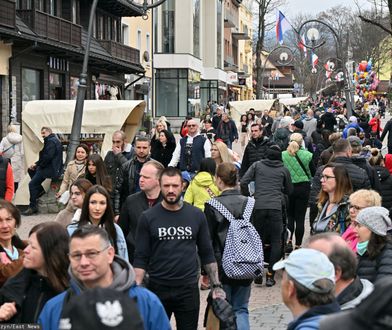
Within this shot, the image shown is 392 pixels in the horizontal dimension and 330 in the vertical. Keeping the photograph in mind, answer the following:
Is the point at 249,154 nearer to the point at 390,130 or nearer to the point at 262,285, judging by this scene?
the point at 262,285

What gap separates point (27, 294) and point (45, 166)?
12.0 m

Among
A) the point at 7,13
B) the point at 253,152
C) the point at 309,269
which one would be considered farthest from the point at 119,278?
the point at 7,13

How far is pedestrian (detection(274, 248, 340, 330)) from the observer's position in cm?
348

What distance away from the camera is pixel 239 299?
7.33m

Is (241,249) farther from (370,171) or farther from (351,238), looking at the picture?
(370,171)

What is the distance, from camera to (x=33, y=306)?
14.3 feet

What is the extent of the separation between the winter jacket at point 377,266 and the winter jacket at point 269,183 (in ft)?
14.4

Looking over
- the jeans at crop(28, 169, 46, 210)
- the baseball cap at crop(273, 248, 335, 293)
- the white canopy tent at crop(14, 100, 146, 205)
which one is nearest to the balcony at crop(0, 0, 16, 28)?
the white canopy tent at crop(14, 100, 146, 205)

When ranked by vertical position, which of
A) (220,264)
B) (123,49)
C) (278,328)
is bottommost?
→ (278,328)

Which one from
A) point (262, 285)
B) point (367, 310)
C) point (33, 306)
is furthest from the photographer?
point (262, 285)

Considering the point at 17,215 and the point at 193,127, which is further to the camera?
the point at 193,127

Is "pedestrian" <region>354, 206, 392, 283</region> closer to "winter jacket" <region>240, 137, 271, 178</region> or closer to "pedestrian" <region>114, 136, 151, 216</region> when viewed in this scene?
"pedestrian" <region>114, 136, 151, 216</region>

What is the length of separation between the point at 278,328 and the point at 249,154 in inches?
215

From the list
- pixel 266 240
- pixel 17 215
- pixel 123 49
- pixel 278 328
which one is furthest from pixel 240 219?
pixel 123 49
